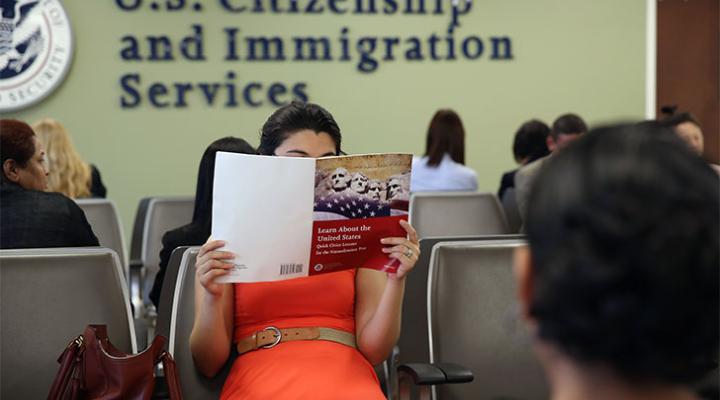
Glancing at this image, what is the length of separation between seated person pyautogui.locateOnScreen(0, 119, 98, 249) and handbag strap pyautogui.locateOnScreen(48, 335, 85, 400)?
1.01 m

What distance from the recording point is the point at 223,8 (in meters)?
6.46

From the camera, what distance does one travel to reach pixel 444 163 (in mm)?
5422

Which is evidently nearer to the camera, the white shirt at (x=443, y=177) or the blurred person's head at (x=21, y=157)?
the blurred person's head at (x=21, y=157)

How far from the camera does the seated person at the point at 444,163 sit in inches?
210

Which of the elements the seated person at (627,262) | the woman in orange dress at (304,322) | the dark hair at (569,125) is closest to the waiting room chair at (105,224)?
the woman in orange dress at (304,322)

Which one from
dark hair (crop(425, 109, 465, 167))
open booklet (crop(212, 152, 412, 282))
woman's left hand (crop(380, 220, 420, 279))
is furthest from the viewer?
dark hair (crop(425, 109, 465, 167))

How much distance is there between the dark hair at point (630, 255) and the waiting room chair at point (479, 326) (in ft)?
5.89

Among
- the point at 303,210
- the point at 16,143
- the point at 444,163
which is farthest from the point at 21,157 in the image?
the point at 444,163

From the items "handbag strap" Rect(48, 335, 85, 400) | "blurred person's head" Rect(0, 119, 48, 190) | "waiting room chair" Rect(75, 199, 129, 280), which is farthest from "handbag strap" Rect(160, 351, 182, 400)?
"waiting room chair" Rect(75, 199, 129, 280)

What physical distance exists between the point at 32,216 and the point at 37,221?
26mm

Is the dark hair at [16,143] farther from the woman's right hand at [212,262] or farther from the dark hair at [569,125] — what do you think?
the dark hair at [569,125]

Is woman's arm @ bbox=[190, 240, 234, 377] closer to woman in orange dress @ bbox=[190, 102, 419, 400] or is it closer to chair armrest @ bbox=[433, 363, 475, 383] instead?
woman in orange dress @ bbox=[190, 102, 419, 400]

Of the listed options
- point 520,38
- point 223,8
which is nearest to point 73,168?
point 223,8

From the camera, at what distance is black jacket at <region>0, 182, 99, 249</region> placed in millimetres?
2959
